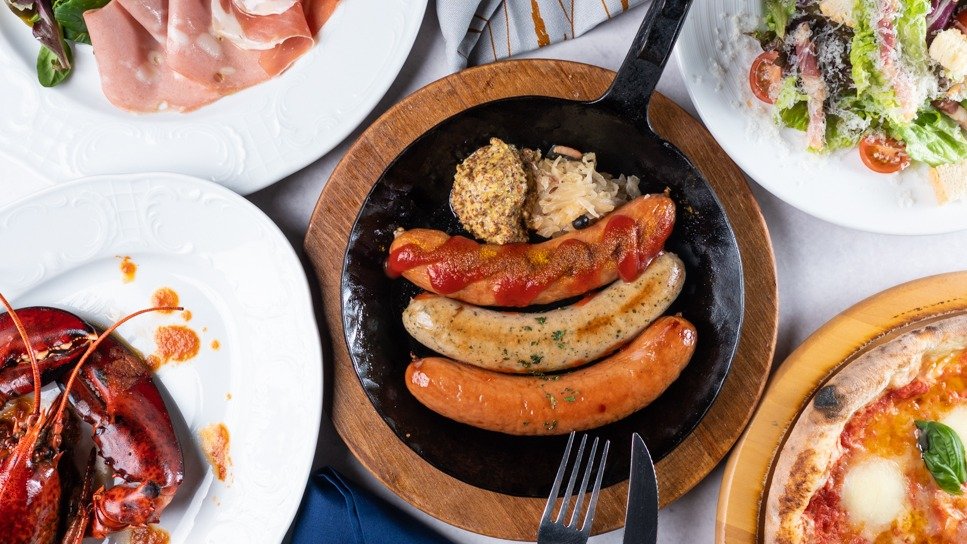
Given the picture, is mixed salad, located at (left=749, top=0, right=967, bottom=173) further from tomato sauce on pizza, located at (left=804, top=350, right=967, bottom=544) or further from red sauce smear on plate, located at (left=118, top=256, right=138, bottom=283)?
red sauce smear on plate, located at (left=118, top=256, right=138, bottom=283)

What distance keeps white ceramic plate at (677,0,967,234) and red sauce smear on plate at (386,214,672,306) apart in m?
0.44

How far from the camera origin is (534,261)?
7.63 feet

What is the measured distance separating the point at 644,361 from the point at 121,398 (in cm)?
188

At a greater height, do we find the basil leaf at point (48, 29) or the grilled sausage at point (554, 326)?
the basil leaf at point (48, 29)

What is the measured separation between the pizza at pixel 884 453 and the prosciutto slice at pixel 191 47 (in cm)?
228

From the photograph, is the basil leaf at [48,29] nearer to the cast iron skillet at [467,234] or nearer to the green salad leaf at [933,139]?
the cast iron skillet at [467,234]

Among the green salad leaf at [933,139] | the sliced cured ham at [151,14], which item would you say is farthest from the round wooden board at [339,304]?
the sliced cured ham at [151,14]

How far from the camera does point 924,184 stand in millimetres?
2449

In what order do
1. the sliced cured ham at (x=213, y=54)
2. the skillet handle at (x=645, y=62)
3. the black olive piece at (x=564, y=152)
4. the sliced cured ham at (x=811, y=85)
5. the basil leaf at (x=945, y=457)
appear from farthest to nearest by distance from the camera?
the sliced cured ham at (x=213, y=54) → the black olive piece at (x=564, y=152) → the sliced cured ham at (x=811, y=85) → the basil leaf at (x=945, y=457) → the skillet handle at (x=645, y=62)

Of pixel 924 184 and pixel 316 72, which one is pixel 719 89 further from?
pixel 316 72

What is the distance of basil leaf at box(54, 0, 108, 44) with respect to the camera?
2533 millimetres

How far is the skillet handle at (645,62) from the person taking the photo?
2.14m

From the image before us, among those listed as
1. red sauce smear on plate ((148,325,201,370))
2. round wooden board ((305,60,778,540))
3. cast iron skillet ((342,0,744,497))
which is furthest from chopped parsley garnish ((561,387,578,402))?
red sauce smear on plate ((148,325,201,370))

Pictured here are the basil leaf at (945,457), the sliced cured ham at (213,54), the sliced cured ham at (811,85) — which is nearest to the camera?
the basil leaf at (945,457)
